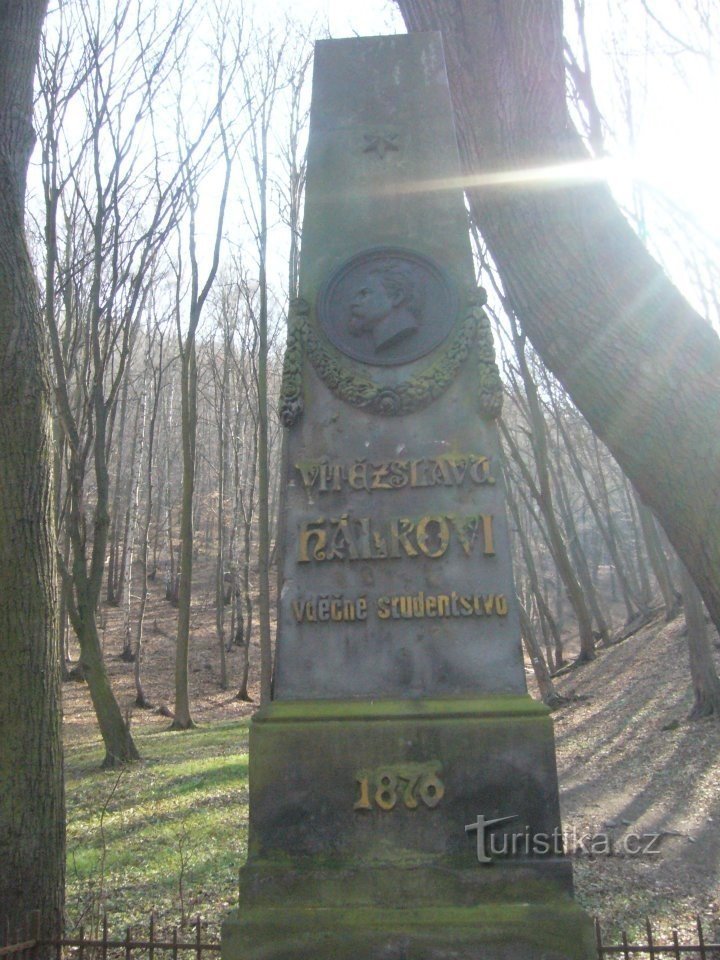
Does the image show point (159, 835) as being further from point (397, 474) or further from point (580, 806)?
point (397, 474)

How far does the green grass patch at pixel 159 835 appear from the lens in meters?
5.53

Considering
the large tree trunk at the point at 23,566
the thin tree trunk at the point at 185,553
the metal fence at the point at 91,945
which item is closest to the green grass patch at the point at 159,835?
the metal fence at the point at 91,945

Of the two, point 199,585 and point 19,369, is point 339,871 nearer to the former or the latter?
point 19,369

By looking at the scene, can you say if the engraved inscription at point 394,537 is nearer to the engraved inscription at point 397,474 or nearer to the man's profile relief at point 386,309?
the engraved inscription at point 397,474

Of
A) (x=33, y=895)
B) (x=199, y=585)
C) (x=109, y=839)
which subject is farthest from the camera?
(x=199, y=585)

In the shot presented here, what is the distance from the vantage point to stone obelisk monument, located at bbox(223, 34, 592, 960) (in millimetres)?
3576

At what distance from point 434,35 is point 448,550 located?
3.46 metres

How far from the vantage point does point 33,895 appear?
14.1 ft

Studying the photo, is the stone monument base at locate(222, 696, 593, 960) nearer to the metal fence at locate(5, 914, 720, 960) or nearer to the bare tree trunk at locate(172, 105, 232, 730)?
the metal fence at locate(5, 914, 720, 960)

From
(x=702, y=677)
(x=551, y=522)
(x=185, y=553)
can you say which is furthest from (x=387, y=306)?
(x=551, y=522)

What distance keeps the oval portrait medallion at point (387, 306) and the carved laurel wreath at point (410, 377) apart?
88 mm

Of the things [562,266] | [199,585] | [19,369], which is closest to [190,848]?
[19,369]

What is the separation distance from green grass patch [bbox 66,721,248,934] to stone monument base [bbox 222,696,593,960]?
136cm

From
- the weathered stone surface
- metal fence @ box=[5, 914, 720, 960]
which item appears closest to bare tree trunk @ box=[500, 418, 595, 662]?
the weathered stone surface
